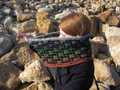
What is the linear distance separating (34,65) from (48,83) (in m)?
0.44

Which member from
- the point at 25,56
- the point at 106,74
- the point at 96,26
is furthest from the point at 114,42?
the point at 106,74

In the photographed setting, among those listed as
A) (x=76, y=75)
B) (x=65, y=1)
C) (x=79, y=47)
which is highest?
(x=79, y=47)

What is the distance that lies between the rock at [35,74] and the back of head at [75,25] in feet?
5.20

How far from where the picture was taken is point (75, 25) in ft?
14.2

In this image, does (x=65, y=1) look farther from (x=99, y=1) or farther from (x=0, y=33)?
(x=0, y=33)

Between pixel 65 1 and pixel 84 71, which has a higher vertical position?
pixel 84 71

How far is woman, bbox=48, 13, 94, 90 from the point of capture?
438 cm

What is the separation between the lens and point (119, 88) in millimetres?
5895

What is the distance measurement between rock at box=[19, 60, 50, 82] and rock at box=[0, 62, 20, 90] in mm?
152

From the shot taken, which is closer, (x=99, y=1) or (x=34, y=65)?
(x=34, y=65)

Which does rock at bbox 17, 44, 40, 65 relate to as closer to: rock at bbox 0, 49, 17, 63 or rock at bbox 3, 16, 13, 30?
rock at bbox 0, 49, 17, 63

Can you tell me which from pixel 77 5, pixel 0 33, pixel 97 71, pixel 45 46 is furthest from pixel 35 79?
pixel 77 5

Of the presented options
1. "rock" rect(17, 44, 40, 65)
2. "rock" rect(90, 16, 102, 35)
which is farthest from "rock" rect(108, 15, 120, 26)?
"rock" rect(17, 44, 40, 65)

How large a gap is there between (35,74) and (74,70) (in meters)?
1.53
